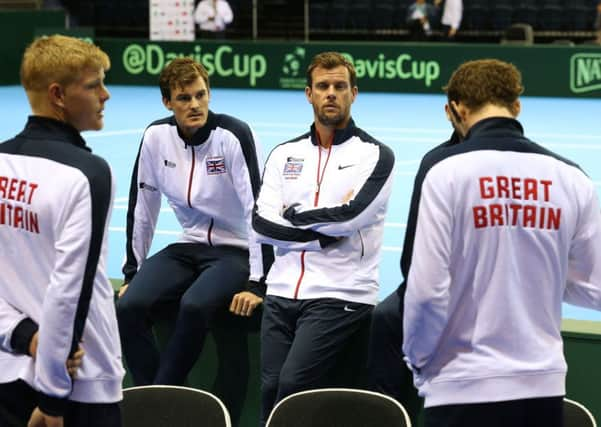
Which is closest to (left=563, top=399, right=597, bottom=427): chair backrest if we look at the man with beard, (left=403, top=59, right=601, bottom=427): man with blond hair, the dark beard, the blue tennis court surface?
(left=403, top=59, right=601, bottom=427): man with blond hair

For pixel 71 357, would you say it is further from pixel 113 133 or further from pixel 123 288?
pixel 113 133

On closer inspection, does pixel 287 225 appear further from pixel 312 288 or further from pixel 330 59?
pixel 330 59

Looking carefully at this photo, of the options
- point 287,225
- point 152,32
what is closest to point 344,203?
point 287,225

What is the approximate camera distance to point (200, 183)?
6082 millimetres

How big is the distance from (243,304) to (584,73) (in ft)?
52.5

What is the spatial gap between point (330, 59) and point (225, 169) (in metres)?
0.82

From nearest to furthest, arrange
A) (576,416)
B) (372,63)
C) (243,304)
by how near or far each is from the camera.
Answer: (576,416) → (243,304) → (372,63)

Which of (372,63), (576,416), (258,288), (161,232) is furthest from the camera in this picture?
(372,63)

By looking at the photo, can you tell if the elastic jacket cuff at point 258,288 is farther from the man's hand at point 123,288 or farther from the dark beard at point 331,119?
the dark beard at point 331,119

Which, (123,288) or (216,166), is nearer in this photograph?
(123,288)

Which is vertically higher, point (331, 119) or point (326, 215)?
point (331, 119)

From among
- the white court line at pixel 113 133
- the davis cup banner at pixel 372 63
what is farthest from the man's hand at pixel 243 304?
the davis cup banner at pixel 372 63

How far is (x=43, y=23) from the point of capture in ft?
80.5

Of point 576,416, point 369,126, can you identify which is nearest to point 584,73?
point 369,126
